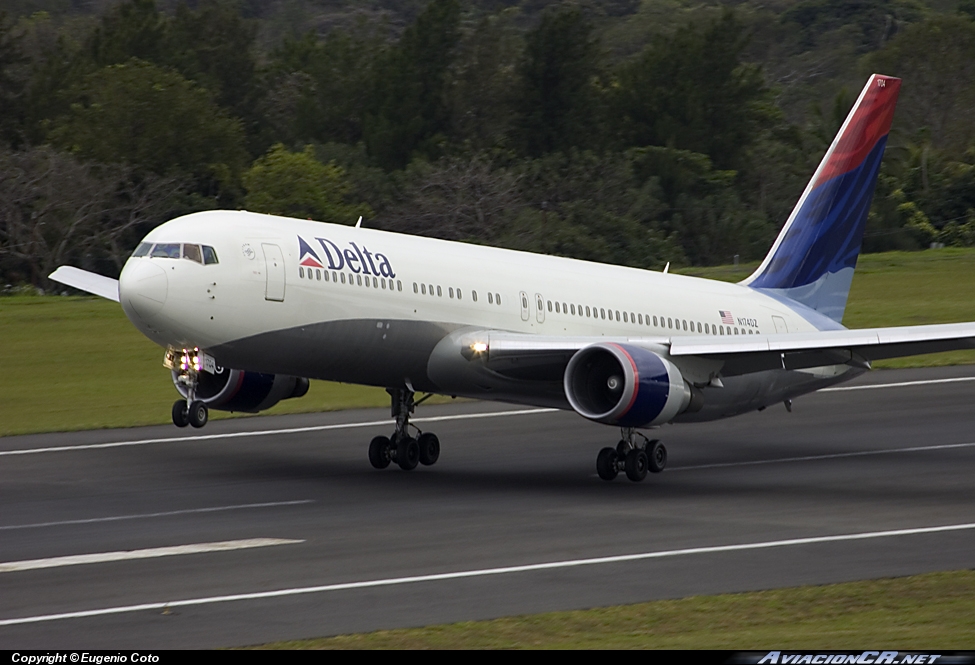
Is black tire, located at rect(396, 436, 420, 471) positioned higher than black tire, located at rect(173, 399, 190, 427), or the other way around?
black tire, located at rect(173, 399, 190, 427)

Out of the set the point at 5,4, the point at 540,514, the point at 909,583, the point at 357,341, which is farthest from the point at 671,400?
the point at 5,4

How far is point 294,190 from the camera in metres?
77.8

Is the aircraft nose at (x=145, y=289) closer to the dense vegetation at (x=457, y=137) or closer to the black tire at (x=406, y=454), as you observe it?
the black tire at (x=406, y=454)

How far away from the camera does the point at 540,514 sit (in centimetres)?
2525

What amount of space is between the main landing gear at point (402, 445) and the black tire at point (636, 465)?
4.13m

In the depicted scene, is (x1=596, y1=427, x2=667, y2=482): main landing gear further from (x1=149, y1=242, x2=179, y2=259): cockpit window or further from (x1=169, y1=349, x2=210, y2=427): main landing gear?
(x1=149, y1=242, x2=179, y2=259): cockpit window

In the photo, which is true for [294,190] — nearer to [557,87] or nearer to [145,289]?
[557,87]

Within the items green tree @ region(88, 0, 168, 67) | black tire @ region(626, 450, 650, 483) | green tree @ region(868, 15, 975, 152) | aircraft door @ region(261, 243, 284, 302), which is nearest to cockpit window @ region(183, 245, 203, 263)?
aircraft door @ region(261, 243, 284, 302)

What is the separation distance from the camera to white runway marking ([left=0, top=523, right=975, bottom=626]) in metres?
17.9

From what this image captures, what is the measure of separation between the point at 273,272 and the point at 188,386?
8.12 feet

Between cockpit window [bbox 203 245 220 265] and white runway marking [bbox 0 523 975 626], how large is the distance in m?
8.49

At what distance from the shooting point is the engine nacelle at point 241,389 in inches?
1175

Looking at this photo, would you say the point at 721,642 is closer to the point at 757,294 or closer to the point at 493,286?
the point at 493,286

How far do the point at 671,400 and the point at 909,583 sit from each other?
27.6 feet
